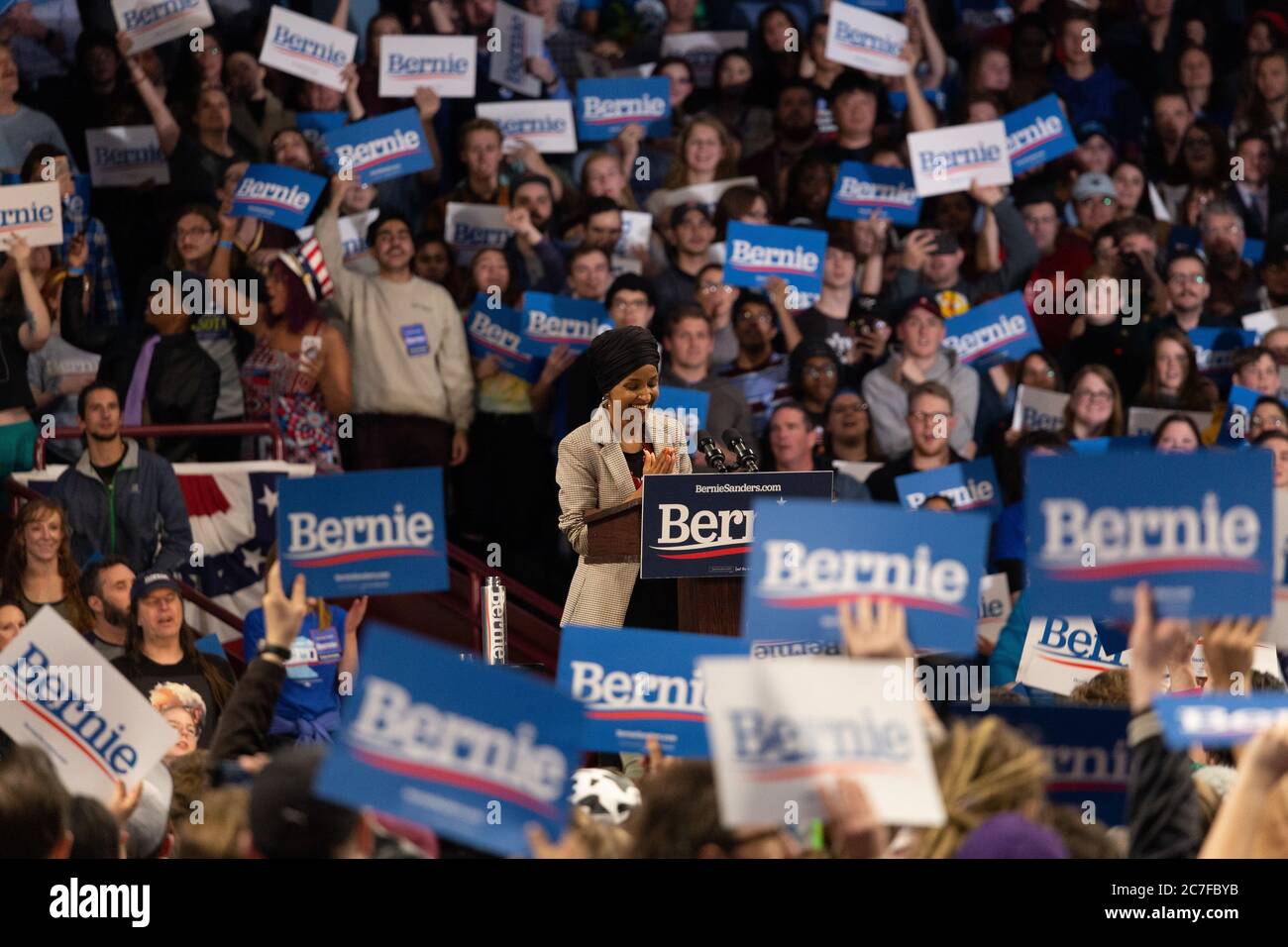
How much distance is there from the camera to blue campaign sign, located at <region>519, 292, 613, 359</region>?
7832 millimetres

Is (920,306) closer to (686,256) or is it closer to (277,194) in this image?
(686,256)

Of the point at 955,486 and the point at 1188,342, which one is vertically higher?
the point at 1188,342

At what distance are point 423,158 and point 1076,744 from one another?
5.53m

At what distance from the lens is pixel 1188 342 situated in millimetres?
8328

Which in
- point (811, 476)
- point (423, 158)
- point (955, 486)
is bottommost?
point (955, 486)

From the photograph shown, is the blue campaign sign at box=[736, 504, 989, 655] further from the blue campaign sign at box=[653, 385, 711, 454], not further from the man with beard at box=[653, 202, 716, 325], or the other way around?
the man with beard at box=[653, 202, 716, 325]

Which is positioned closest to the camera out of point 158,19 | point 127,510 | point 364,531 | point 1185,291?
point 364,531

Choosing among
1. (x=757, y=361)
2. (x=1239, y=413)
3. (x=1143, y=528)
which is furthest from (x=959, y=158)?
(x=1143, y=528)

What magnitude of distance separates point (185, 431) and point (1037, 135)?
421 cm

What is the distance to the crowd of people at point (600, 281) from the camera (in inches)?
272

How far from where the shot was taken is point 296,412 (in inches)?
303

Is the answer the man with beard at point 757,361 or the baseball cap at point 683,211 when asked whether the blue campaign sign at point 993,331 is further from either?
the baseball cap at point 683,211
